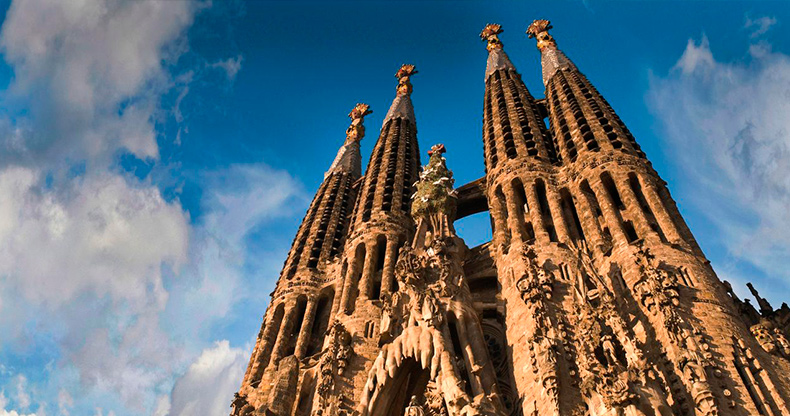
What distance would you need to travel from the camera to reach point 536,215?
93.2 ft

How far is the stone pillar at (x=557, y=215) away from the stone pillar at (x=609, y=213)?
1.57 metres

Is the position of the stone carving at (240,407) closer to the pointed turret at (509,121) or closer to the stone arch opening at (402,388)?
the stone arch opening at (402,388)

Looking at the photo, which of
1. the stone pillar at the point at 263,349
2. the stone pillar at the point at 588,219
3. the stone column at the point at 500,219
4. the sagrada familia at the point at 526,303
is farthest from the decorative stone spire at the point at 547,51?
the stone pillar at the point at 263,349

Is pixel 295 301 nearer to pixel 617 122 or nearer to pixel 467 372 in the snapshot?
pixel 467 372

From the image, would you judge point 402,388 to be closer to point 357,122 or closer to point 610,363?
point 610,363

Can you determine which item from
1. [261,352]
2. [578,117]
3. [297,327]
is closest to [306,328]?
[297,327]

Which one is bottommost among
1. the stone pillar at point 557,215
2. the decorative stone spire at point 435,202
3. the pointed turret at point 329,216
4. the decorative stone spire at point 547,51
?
the stone pillar at point 557,215

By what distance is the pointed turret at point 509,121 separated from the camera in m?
34.1

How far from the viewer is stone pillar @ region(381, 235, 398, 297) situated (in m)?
Answer: 30.2

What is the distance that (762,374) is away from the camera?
1772 centimetres

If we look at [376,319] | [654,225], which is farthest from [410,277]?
[654,225]

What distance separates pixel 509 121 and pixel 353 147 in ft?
56.9

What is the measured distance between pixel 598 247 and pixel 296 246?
1812 cm

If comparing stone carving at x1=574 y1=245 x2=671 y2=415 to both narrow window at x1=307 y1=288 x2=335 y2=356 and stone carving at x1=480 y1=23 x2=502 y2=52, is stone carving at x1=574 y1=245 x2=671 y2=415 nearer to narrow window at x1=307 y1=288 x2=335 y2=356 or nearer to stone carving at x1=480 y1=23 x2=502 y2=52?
narrow window at x1=307 y1=288 x2=335 y2=356
